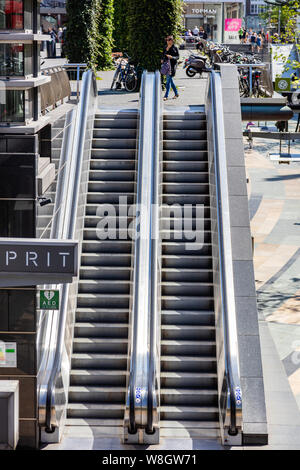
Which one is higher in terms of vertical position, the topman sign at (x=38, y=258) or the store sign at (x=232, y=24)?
the store sign at (x=232, y=24)

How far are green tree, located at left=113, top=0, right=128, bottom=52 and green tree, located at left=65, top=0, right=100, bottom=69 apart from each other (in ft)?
44.5

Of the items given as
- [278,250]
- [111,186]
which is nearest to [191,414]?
[111,186]

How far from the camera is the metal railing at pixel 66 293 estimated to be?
12.6 meters

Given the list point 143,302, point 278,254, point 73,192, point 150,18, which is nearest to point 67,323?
point 143,302

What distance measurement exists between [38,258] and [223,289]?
4.19 m

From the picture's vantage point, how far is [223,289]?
13.9 metres

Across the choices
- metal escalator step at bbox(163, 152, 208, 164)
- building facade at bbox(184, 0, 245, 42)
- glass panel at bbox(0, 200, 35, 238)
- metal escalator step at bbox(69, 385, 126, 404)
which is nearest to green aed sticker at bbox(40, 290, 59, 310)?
glass panel at bbox(0, 200, 35, 238)

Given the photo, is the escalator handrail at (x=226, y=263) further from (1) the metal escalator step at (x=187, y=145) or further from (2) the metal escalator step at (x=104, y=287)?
(2) the metal escalator step at (x=104, y=287)

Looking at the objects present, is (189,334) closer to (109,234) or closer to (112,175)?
(109,234)

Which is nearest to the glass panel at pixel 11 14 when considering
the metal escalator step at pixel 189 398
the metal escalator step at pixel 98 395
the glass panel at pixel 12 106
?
the glass panel at pixel 12 106

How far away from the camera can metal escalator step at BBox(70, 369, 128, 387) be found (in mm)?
13906

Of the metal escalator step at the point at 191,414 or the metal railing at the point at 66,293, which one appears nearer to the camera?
the metal railing at the point at 66,293

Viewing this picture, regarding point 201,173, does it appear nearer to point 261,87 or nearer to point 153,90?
point 153,90

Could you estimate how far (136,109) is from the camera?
19.5 metres
